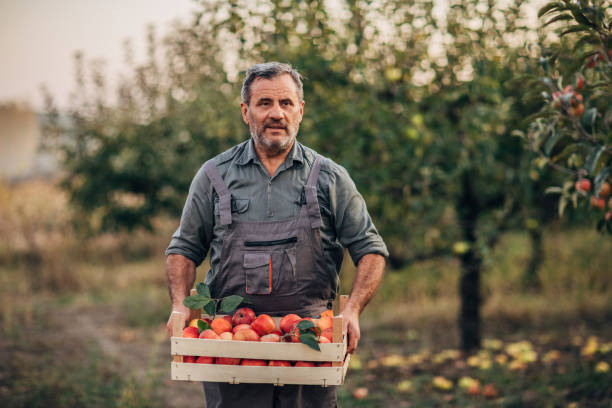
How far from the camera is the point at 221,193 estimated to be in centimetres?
246

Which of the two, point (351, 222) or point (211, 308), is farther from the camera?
point (351, 222)

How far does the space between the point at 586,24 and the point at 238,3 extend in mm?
2253

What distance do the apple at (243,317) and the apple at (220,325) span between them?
39 mm

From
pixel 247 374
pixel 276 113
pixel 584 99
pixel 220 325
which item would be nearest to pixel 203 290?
pixel 220 325

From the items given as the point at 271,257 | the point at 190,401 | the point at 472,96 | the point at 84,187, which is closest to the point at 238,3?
the point at 472,96

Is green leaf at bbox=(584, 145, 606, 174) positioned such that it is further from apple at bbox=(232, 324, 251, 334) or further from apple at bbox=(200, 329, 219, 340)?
apple at bbox=(200, 329, 219, 340)

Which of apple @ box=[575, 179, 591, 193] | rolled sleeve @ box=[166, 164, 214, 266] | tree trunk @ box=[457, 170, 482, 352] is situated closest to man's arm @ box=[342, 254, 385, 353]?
rolled sleeve @ box=[166, 164, 214, 266]

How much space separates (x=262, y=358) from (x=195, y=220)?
2.29 feet

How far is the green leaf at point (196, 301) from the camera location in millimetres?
2275

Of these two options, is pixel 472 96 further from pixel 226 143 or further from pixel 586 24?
pixel 226 143

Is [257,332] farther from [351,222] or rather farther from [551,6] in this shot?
[551,6]

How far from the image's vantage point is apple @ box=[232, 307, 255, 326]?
2312mm

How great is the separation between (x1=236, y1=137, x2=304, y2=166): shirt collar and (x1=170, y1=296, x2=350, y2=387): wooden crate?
0.73m

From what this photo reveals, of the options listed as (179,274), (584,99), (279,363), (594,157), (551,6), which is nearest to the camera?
(279,363)
